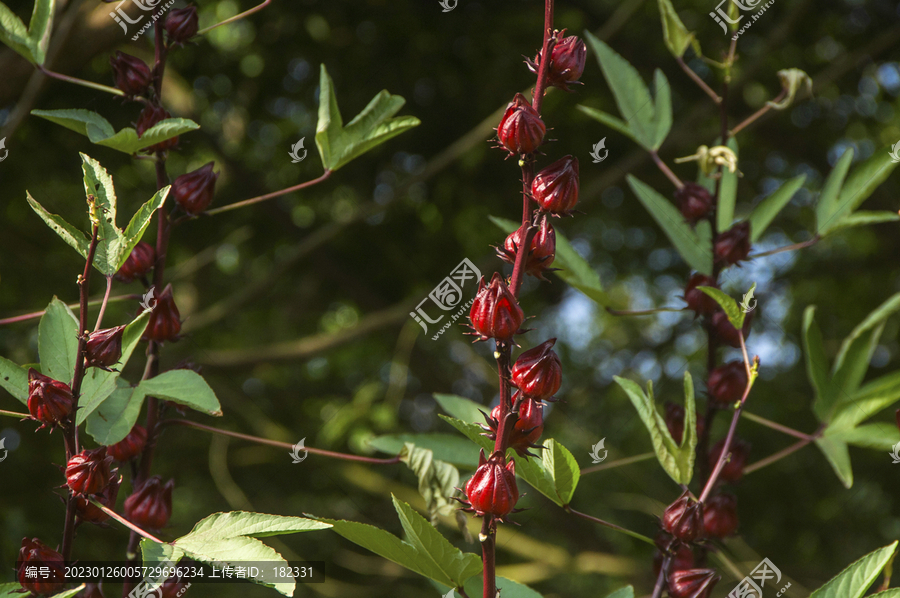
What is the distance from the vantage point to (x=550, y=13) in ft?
1.81

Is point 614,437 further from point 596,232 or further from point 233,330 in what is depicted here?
point 233,330

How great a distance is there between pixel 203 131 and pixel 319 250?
1.73 ft

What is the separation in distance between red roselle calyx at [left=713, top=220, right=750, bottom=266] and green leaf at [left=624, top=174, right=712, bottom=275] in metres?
0.07

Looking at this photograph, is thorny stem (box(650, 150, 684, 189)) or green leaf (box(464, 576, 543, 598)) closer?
green leaf (box(464, 576, 543, 598))

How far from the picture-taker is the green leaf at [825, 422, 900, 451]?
2.61ft

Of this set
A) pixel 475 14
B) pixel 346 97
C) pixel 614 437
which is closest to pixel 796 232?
pixel 614 437

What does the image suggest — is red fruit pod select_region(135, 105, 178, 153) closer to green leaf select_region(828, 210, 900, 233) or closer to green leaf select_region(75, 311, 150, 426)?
green leaf select_region(75, 311, 150, 426)

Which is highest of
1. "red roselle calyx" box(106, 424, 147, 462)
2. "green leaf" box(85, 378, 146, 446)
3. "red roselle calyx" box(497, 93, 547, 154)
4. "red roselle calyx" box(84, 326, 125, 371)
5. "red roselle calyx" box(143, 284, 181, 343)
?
"red roselle calyx" box(497, 93, 547, 154)

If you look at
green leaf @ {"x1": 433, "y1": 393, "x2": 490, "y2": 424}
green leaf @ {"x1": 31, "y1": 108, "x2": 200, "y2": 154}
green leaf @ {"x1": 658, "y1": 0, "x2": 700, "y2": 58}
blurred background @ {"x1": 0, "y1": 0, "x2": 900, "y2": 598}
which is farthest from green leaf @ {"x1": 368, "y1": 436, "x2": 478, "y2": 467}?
blurred background @ {"x1": 0, "y1": 0, "x2": 900, "y2": 598}

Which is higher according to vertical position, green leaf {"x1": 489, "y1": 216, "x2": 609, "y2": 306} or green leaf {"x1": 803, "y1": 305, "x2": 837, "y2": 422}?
green leaf {"x1": 489, "y1": 216, "x2": 609, "y2": 306}

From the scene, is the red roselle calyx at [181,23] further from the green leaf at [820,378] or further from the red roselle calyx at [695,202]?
the green leaf at [820,378]

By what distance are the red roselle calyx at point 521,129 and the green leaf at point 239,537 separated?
29cm

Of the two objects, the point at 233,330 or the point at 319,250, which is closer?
the point at 319,250

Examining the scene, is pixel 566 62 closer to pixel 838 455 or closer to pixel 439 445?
pixel 439 445
